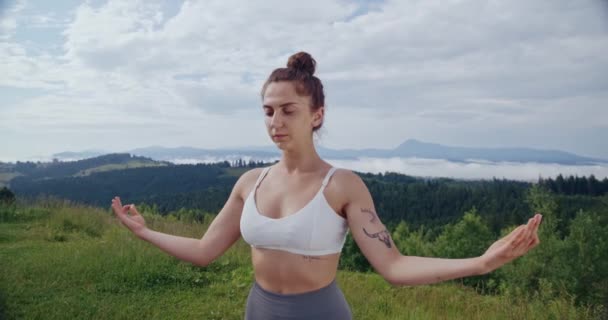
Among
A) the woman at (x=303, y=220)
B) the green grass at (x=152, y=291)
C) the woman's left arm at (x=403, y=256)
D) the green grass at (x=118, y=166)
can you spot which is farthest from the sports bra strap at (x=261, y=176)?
the green grass at (x=118, y=166)

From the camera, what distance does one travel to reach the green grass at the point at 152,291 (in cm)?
554

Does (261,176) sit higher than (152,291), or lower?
higher

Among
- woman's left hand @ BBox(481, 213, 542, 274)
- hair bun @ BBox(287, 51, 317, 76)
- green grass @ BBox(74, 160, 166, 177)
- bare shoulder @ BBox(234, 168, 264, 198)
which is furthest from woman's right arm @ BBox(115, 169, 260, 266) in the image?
green grass @ BBox(74, 160, 166, 177)

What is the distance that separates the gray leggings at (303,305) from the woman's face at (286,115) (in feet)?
2.28

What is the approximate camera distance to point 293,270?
2250 millimetres

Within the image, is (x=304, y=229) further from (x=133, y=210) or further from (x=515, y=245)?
(x=133, y=210)

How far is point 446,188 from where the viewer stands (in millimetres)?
73500

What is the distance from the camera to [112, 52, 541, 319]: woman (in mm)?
2193

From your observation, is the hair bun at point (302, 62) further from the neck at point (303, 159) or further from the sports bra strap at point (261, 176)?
the sports bra strap at point (261, 176)

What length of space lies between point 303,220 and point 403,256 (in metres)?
0.47

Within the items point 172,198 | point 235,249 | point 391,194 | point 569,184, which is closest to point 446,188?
point 391,194

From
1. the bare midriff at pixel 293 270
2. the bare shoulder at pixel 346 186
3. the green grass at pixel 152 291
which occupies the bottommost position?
the green grass at pixel 152 291

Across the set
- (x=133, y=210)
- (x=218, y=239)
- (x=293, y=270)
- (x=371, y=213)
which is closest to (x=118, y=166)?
(x=133, y=210)

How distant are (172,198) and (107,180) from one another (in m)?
17.6
